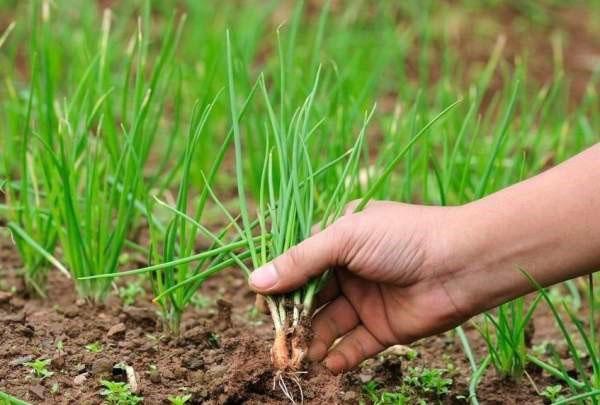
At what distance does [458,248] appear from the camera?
2332 mm

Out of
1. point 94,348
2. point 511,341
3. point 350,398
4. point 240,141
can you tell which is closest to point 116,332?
point 94,348

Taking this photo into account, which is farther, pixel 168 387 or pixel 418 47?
pixel 418 47

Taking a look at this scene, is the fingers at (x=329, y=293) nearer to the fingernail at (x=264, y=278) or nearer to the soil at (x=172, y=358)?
the soil at (x=172, y=358)

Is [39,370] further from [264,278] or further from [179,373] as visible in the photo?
[264,278]

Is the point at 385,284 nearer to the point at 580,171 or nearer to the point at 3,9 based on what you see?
the point at 580,171

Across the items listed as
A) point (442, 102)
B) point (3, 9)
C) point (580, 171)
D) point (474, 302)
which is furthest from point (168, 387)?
point (3, 9)

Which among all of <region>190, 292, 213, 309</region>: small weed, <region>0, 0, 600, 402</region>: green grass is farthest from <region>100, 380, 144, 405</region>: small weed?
<region>190, 292, 213, 309</region>: small weed

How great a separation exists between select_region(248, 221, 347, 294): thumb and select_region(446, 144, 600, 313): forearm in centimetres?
24

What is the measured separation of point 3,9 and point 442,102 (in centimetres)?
238

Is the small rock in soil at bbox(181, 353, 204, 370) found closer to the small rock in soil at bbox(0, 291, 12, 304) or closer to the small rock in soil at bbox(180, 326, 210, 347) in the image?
the small rock in soil at bbox(180, 326, 210, 347)

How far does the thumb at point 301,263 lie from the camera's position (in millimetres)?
2254

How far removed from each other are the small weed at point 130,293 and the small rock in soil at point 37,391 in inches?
25.6

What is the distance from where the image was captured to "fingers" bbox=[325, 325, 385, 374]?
2.46 meters

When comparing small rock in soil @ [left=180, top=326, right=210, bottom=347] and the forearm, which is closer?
the forearm
